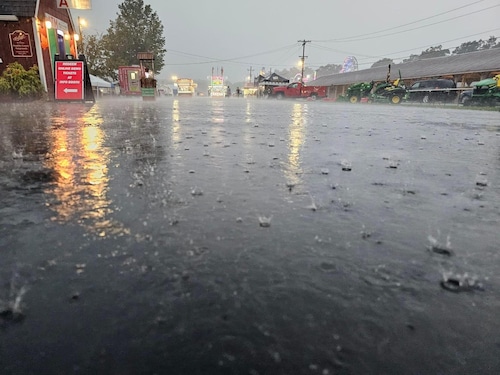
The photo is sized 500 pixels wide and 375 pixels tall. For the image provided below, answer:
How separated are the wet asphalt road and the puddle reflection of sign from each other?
17329 mm

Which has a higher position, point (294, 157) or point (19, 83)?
point (19, 83)

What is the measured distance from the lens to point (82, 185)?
9.37ft

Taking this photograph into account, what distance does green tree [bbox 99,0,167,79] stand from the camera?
48.0 meters

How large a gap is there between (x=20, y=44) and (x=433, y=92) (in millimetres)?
26825

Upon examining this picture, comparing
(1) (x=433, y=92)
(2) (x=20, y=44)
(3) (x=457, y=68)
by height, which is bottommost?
(1) (x=433, y=92)

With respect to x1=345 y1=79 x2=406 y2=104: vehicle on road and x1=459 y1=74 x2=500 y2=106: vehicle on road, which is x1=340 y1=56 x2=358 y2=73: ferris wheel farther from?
x1=459 y1=74 x2=500 y2=106: vehicle on road

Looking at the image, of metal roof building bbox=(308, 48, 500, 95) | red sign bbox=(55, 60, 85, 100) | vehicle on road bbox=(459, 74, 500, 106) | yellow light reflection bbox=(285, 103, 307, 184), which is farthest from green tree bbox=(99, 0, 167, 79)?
yellow light reflection bbox=(285, 103, 307, 184)

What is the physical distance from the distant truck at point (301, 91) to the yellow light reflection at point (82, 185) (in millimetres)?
37584

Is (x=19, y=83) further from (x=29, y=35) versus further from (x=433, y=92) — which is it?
(x=433, y=92)

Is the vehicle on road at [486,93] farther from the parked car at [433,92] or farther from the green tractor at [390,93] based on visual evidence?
the green tractor at [390,93]

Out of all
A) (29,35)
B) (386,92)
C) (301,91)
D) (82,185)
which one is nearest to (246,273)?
(82,185)

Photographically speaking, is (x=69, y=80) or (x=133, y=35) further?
(x=133, y=35)

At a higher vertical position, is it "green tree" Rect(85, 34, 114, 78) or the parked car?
"green tree" Rect(85, 34, 114, 78)

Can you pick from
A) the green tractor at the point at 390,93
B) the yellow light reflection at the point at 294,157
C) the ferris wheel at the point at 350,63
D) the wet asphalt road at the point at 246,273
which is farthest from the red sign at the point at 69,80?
the ferris wheel at the point at 350,63
